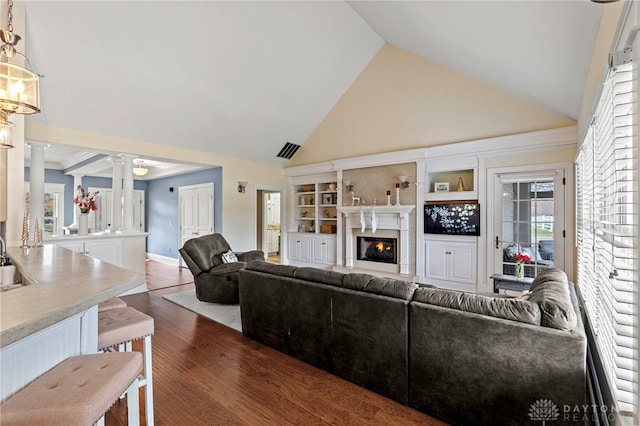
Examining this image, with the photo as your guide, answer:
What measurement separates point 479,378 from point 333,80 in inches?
219

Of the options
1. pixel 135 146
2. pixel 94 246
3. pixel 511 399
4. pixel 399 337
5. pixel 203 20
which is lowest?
pixel 511 399

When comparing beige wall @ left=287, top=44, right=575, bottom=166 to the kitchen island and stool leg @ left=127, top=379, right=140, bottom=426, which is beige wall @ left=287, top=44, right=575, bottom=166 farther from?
stool leg @ left=127, top=379, right=140, bottom=426

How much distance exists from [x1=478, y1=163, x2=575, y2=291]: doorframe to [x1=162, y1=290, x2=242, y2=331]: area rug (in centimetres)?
395

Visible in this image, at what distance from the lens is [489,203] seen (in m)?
4.88

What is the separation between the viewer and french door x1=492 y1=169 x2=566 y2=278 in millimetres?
4367

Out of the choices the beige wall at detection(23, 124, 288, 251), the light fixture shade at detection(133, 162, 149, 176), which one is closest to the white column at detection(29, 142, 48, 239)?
the beige wall at detection(23, 124, 288, 251)

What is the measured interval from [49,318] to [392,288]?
1.94 metres

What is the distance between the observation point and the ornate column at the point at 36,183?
14.4 ft

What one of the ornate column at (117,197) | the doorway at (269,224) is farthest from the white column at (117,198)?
the doorway at (269,224)

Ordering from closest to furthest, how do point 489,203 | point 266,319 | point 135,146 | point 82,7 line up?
point 266,319
point 82,7
point 489,203
point 135,146

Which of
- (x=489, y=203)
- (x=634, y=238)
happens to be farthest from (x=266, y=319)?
(x=489, y=203)

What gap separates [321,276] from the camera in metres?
2.67

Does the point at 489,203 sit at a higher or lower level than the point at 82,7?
lower

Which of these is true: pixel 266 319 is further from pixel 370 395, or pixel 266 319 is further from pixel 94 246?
pixel 94 246
